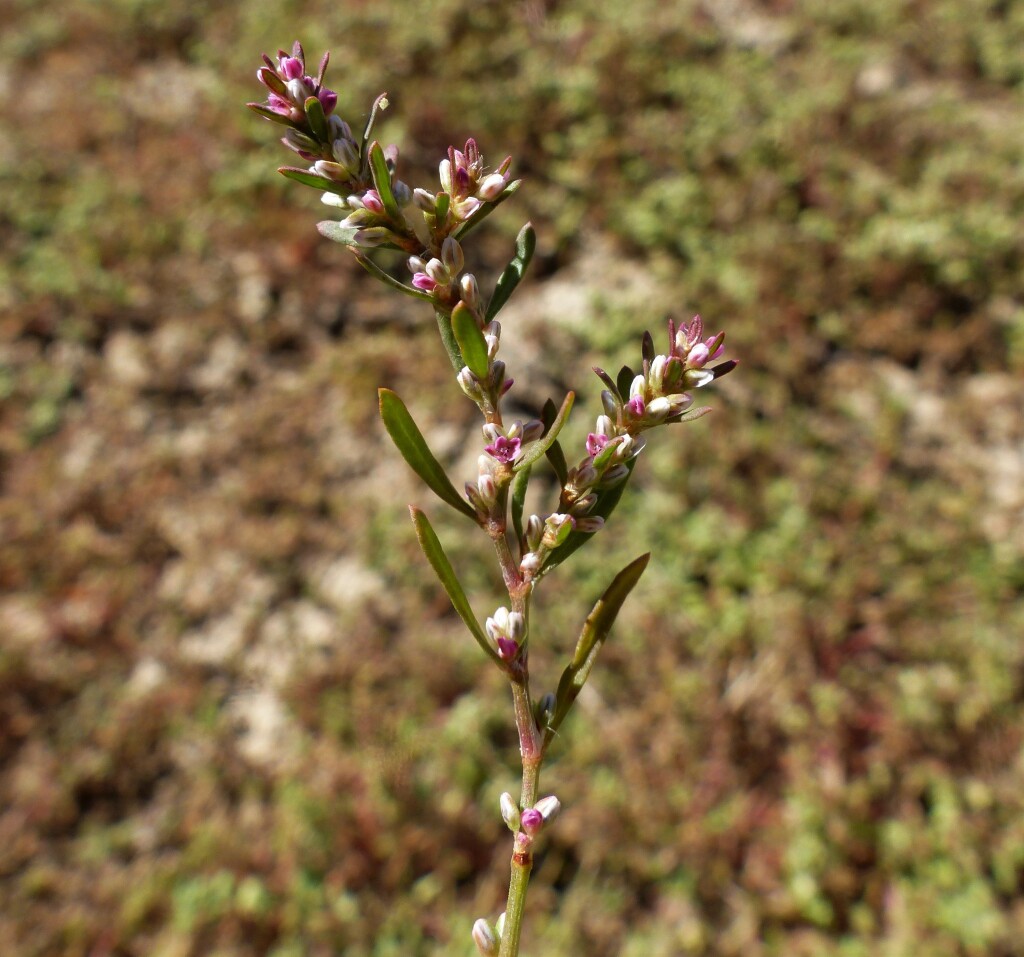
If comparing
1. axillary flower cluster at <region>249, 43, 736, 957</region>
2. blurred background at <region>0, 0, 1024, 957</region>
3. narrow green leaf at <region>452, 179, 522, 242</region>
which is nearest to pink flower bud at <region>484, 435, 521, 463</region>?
axillary flower cluster at <region>249, 43, 736, 957</region>

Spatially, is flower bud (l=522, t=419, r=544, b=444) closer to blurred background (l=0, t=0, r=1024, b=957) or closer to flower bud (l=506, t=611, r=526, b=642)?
flower bud (l=506, t=611, r=526, b=642)

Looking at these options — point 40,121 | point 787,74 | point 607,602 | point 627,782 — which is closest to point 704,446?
point 627,782

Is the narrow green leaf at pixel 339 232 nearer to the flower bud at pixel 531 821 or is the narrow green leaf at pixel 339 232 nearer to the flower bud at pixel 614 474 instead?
the flower bud at pixel 614 474

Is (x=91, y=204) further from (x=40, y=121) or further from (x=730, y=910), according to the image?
(x=730, y=910)

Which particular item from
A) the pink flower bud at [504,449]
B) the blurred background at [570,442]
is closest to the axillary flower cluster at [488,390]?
the pink flower bud at [504,449]

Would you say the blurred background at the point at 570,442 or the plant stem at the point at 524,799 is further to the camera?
the blurred background at the point at 570,442

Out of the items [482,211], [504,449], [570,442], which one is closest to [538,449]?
[504,449]

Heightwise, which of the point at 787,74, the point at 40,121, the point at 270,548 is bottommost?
the point at 270,548

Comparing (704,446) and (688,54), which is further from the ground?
(688,54)
